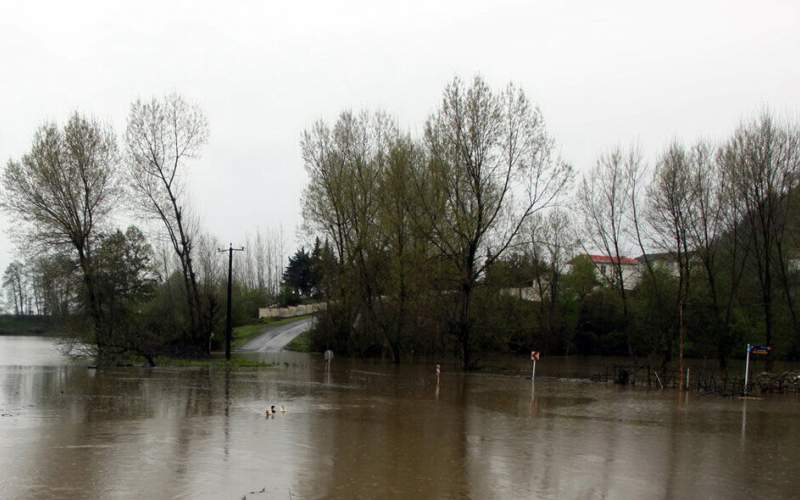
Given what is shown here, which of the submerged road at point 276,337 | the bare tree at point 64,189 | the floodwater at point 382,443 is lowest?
the submerged road at point 276,337

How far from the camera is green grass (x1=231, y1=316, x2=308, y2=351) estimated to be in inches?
2532

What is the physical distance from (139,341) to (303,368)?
815 centimetres

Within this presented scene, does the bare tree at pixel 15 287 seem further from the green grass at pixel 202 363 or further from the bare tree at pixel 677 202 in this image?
the bare tree at pixel 677 202

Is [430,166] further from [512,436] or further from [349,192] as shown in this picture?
[512,436]

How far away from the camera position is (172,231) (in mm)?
44594

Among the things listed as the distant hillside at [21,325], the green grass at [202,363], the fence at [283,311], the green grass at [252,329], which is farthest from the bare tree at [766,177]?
the distant hillside at [21,325]

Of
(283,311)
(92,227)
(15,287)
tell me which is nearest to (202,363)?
(92,227)

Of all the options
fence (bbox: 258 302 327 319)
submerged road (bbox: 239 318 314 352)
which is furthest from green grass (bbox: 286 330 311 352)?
fence (bbox: 258 302 327 319)

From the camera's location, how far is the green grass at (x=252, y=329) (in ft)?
211

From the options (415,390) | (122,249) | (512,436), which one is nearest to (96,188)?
(122,249)

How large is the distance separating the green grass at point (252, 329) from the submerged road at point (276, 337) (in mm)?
517

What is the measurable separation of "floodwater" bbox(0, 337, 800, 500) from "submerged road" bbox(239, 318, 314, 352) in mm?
33706

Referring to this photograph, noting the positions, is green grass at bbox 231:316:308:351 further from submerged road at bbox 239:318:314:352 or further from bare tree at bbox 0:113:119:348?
bare tree at bbox 0:113:119:348

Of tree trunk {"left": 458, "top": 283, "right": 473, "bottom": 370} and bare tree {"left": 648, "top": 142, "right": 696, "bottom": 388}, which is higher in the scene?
bare tree {"left": 648, "top": 142, "right": 696, "bottom": 388}
